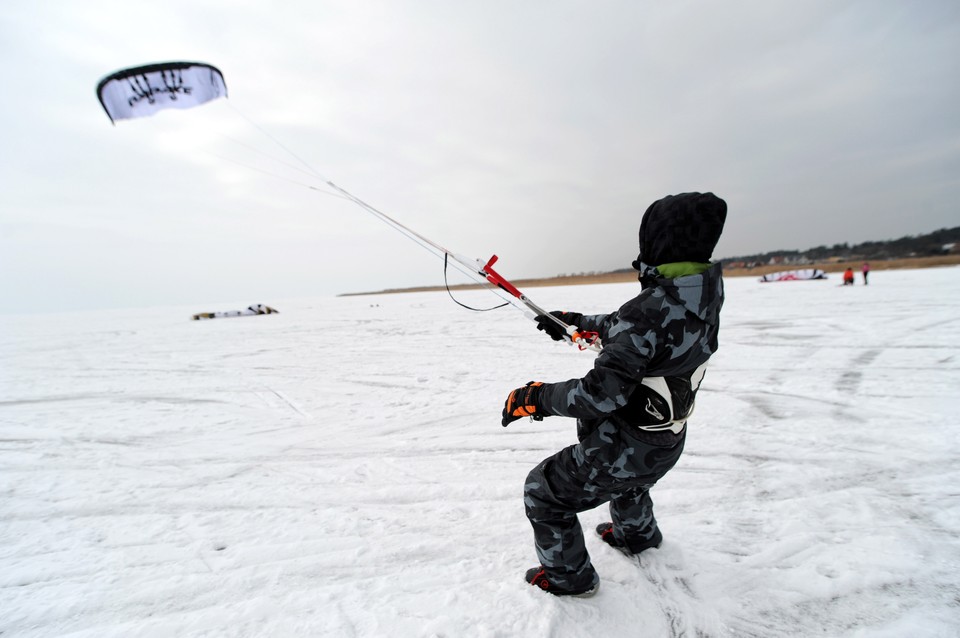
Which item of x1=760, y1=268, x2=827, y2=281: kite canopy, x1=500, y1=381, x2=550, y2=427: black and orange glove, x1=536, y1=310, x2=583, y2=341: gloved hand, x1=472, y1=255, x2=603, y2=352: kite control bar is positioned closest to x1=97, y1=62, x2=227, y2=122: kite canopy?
x1=472, y1=255, x2=603, y2=352: kite control bar

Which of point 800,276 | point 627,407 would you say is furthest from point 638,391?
point 800,276

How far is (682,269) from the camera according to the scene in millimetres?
1763

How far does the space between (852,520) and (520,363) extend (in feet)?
17.7

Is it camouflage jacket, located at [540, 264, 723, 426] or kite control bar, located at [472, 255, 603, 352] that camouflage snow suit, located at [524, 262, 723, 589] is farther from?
kite control bar, located at [472, 255, 603, 352]

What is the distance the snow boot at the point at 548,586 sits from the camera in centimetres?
210

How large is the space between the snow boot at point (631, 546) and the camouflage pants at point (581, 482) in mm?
468

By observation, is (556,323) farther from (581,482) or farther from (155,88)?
(155,88)

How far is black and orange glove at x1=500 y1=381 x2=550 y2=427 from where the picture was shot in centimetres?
191

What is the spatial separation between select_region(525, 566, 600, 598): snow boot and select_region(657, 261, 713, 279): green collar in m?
1.60

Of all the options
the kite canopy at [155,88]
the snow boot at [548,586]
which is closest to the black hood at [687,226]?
the snow boot at [548,586]

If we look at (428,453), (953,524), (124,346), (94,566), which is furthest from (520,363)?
(124,346)

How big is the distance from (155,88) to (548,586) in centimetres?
939

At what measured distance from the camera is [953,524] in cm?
263

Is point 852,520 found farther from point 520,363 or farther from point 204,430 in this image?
point 204,430
